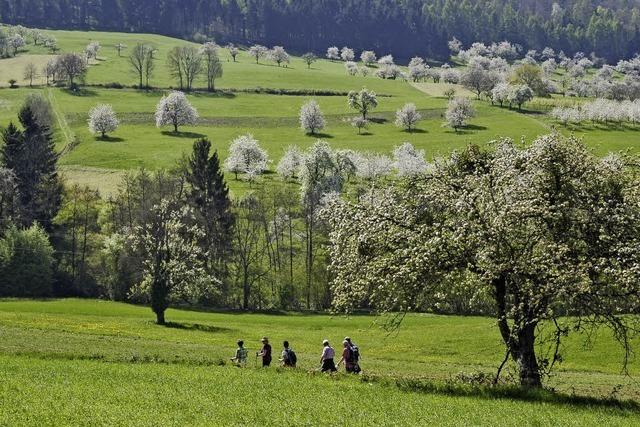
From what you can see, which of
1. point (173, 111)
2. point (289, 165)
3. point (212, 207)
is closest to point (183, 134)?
point (173, 111)

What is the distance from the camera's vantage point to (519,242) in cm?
3281

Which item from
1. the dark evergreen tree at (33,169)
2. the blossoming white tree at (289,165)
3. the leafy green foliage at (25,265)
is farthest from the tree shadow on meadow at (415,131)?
the leafy green foliage at (25,265)

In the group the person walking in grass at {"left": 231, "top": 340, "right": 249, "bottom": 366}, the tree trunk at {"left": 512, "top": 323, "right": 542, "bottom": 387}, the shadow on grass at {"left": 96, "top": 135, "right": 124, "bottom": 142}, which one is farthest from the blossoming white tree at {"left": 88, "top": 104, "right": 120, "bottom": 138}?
the tree trunk at {"left": 512, "top": 323, "right": 542, "bottom": 387}

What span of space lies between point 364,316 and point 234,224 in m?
29.6

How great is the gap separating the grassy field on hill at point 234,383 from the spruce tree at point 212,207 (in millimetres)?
41409

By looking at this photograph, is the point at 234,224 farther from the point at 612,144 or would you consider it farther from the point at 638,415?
the point at 612,144

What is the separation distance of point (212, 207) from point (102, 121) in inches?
3258

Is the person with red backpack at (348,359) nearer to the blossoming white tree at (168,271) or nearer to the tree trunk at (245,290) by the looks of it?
the blossoming white tree at (168,271)

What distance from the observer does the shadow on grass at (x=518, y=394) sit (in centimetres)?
3048

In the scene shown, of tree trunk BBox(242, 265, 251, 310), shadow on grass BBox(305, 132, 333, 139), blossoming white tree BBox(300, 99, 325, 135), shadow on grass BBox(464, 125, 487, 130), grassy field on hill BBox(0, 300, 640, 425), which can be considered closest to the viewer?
grassy field on hill BBox(0, 300, 640, 425)

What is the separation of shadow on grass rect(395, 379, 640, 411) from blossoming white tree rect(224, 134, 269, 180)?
121 meters

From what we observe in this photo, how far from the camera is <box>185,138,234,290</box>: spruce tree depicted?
4063 inches

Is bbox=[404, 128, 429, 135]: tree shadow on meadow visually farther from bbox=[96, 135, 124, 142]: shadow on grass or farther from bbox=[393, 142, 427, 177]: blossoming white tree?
bbox=[96, 135, 124, 142]: shadow on grass

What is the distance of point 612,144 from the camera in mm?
172125
